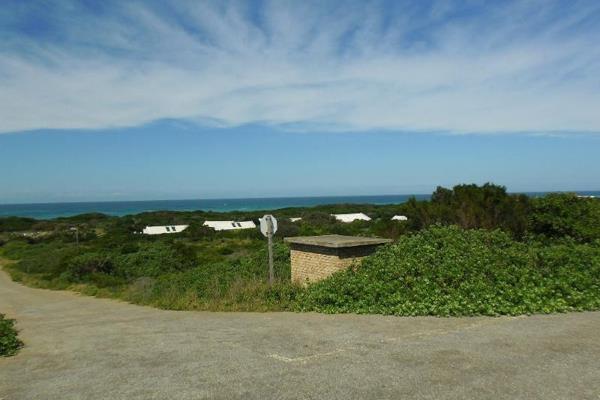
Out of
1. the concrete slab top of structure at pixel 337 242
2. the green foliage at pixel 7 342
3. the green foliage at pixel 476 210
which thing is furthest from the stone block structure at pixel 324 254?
the green foliage at pixel 7 342

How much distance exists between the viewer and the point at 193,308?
12.8 meters

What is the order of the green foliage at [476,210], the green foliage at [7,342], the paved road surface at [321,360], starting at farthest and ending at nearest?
the green foliage at [476,210], the green foliage at [7,342], the paved road surface at [321,360]

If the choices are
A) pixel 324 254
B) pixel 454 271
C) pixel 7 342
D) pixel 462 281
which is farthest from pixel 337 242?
pixel 7 342

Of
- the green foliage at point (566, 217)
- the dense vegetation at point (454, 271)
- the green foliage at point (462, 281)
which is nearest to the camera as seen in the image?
the green foliage at point (462, 281)

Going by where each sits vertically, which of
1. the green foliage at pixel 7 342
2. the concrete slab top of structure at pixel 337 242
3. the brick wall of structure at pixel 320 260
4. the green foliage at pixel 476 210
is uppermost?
the green foliage at pixel 476 210

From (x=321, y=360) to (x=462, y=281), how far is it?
16.4 ft

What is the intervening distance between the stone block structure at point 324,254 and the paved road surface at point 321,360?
2.89 m

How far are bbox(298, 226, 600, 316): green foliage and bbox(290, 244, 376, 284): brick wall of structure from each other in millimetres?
382

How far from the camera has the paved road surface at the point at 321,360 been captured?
532cm

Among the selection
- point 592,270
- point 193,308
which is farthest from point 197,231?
point 592,270

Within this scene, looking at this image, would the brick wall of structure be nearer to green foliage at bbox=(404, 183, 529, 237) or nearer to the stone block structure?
the stone block structure

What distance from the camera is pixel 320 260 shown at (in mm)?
12867

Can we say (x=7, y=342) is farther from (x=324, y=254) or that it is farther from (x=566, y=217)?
(x=566, y=217)

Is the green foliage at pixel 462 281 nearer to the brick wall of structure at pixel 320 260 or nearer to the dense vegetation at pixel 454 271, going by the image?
the dense vegetation at pixel 454 271
